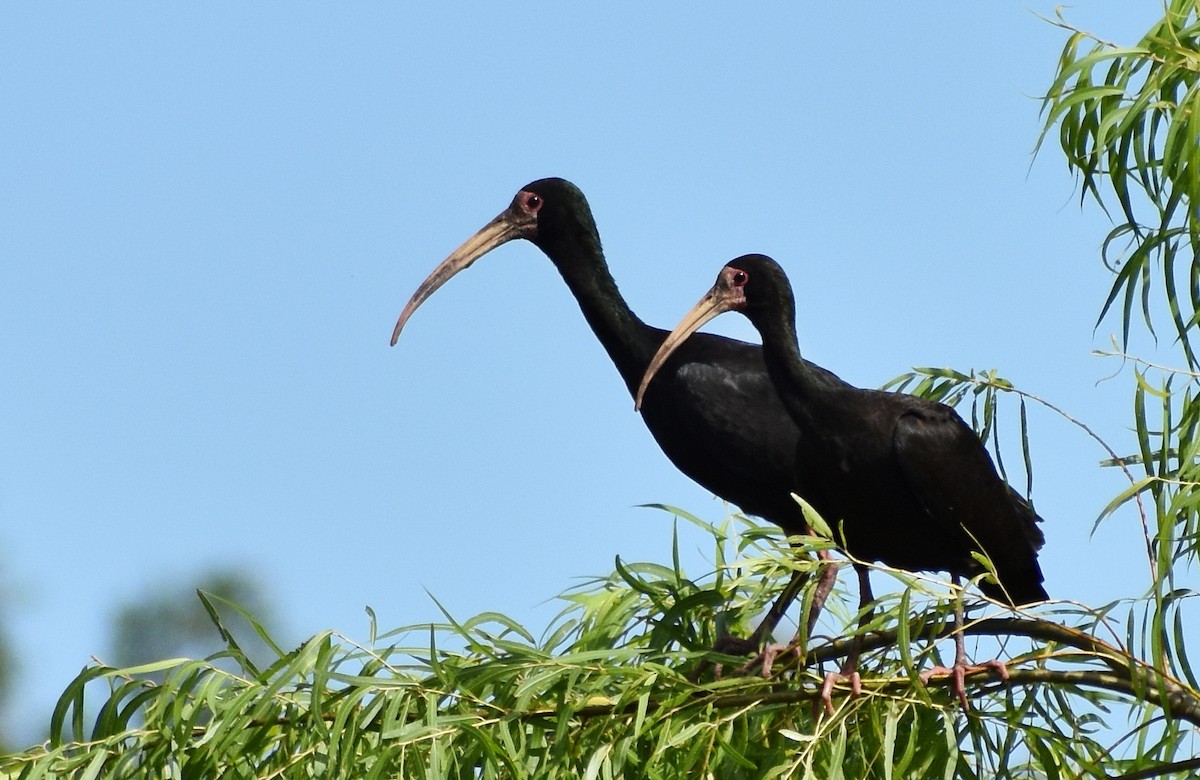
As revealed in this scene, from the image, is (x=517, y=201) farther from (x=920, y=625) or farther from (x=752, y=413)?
(x=920, y=625)

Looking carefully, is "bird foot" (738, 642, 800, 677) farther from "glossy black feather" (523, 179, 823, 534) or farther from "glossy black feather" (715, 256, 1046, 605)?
"glossy black feather" (523, 179, 823, 534)

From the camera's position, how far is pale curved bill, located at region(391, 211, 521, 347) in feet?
23.1

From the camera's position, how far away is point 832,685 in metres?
4.30

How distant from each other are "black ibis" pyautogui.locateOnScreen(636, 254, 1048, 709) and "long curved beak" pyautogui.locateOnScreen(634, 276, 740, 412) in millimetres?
200

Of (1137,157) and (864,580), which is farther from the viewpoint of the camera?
(864,580)

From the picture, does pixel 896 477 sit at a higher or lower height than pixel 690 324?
lower

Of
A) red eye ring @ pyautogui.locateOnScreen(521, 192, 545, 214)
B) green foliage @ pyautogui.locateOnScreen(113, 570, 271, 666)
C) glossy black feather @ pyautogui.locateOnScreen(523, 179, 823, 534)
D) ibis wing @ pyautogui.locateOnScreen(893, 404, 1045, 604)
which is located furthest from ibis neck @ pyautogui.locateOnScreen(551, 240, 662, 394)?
green foliage @ pyautogui.locateOnScreen(113, 570, 271, 666)

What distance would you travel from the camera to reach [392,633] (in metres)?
4.41

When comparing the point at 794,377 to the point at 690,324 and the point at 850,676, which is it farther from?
the point at 850,676

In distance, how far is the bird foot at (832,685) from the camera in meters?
4.23

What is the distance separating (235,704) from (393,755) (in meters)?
0.43

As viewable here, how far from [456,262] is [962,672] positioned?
3201 mm

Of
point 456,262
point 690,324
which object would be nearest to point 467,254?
point 456,262

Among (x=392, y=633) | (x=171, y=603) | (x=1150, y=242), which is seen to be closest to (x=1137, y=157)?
(x=1150, y=242)
